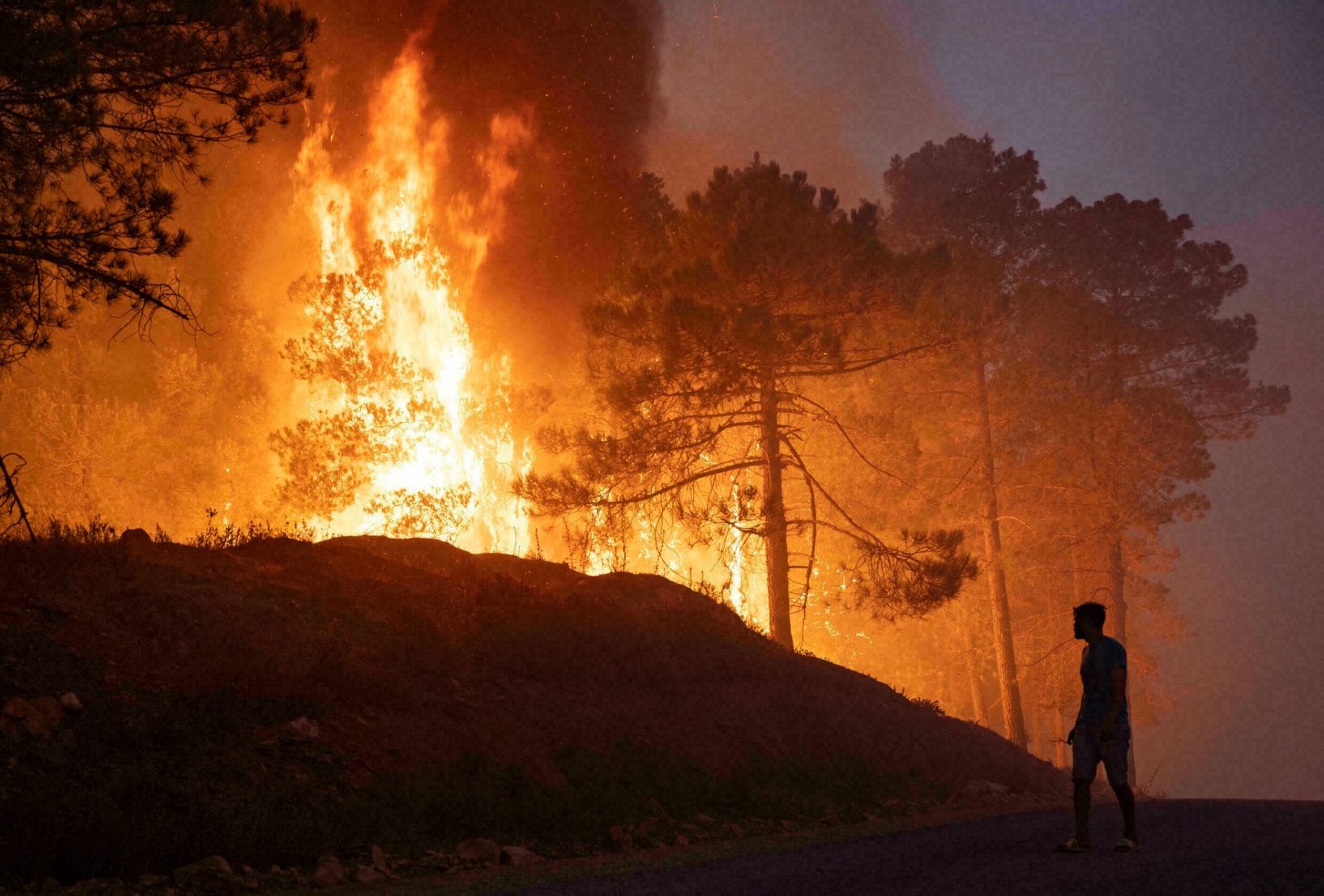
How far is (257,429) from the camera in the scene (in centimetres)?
3628

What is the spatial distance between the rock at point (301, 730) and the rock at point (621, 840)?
9.06ft

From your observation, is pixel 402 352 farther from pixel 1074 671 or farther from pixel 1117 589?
pixel 1074 671

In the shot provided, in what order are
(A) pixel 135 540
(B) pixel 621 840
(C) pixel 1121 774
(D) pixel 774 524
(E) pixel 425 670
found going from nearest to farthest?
(C) pixel 1121 774
(B) pixel 621 840
(E) pixel 425 670
(A) pixel 135 540
(D) pixel 774 524

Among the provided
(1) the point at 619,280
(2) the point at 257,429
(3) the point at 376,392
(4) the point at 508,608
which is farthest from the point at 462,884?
(2) the point at 257,429

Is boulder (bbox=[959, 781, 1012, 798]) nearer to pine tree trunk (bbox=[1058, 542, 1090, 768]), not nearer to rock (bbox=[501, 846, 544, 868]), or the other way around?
rock (bbox=[501, 846, 544, 868])

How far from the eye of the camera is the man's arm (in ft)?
27.1

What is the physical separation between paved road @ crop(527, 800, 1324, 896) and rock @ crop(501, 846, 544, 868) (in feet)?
3.33

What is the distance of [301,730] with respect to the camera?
30.6 ft

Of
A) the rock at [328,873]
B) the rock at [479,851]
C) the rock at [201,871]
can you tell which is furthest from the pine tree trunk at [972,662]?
the rock at [201,871]

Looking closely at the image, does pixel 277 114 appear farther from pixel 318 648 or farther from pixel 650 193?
pixel 650 193

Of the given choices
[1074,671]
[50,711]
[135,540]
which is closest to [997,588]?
[1074,671]

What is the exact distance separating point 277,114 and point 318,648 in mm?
6322

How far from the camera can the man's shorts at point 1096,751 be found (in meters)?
8.15

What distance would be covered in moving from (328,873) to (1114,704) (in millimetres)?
5970
